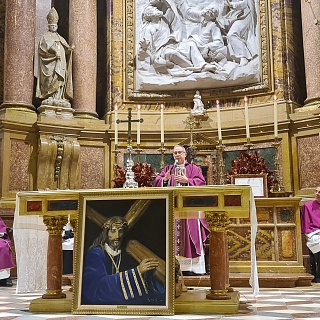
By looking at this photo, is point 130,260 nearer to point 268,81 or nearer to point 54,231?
point 54,231

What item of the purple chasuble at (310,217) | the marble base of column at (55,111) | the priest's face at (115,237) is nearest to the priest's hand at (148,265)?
the priest's face at (115,237)

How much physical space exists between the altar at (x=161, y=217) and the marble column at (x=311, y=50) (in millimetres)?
5212

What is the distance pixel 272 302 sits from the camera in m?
5.49

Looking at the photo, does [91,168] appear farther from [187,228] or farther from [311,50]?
[311,50]

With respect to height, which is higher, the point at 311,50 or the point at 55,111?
the point at 311,50

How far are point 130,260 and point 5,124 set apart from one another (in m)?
5.10

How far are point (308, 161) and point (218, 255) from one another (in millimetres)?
4971

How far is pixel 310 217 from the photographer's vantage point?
331 inches

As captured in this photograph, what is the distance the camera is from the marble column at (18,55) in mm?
9734

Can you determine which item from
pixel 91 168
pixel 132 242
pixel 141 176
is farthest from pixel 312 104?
pixel 132 242

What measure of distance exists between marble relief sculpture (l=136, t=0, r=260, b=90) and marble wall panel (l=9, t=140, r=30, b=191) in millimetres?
2583

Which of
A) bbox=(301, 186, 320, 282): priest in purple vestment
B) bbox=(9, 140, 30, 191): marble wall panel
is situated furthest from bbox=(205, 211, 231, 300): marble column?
bbox=(9, 140, 30, 191): marble wall panel

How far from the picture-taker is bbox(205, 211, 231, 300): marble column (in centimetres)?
493

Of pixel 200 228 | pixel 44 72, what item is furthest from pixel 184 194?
pixel 44 72
